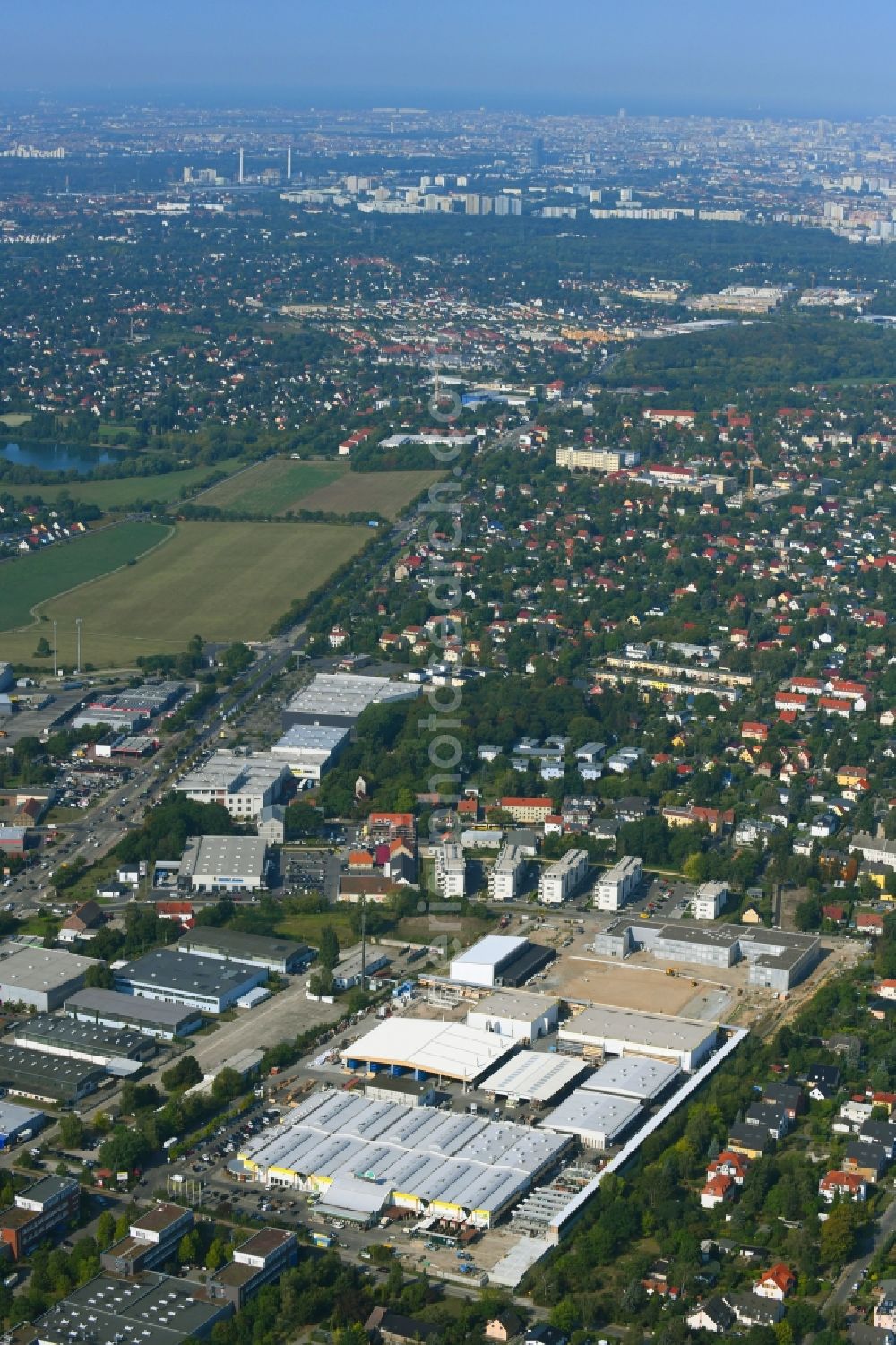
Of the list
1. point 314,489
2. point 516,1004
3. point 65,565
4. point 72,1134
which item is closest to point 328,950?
point 516,1004

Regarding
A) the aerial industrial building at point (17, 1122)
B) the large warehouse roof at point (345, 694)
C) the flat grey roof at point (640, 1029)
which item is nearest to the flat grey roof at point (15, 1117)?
the aerial industrial building at point (17, 1122)

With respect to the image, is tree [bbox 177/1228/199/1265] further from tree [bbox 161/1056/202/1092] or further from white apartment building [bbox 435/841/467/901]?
white apartment building [bbox 435/841/467/901]

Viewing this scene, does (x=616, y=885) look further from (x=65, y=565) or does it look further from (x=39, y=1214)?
(x=65, y=565)

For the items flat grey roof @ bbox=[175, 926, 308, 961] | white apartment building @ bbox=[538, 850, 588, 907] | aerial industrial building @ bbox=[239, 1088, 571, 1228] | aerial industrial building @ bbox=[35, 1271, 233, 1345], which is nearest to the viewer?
aerial industrial building @ bbox=[35, 1271, 233, 1345]

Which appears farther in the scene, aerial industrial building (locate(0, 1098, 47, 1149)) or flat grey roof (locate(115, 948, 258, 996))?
flat grey roof (locate(115, 948, 258, 996))

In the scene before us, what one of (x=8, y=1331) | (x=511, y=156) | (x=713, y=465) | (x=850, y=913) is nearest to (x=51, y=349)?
(x=713, y=465)

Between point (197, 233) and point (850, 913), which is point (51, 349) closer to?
point (197, 233)

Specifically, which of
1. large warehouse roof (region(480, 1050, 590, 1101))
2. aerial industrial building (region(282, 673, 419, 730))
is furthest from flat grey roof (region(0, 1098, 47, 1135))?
aerial industrial building (region(282, 673, 419, 730))
